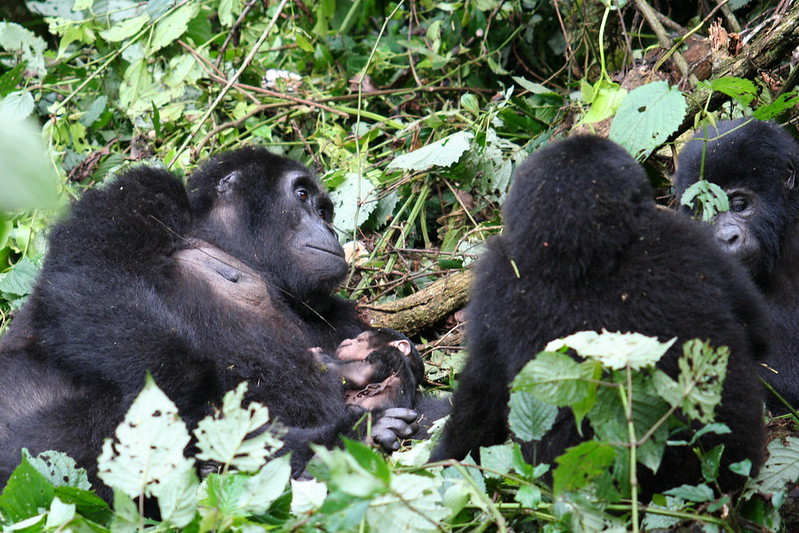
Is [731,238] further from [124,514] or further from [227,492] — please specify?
[124,514]

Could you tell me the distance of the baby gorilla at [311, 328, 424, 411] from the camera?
11.2 ft

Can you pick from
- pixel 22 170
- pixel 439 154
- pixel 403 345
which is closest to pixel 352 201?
pixel 439 154

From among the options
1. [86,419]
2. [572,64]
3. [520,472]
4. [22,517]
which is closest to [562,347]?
[520,472]

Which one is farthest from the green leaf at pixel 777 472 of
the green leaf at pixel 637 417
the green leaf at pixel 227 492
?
the green leaf at pixel 227 492

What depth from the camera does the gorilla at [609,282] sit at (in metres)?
2.00

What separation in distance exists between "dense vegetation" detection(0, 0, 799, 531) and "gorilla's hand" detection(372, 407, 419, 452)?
0.19m

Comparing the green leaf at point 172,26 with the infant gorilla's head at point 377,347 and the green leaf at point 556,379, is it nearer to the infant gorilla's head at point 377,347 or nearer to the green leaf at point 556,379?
the infant gorilla's head at point 377,347

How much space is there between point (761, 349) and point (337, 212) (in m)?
2.67

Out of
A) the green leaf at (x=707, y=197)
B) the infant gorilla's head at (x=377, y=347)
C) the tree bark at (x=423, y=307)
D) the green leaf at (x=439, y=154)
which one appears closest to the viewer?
the green leaf at (x=707, y=197)

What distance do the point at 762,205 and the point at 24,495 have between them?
299 cm

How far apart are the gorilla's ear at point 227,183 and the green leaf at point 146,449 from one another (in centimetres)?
193

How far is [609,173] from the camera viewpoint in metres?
2.09

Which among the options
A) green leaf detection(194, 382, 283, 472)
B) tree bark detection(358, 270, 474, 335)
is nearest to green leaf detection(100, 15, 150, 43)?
tree bark detection(358, 270, 474, 335)

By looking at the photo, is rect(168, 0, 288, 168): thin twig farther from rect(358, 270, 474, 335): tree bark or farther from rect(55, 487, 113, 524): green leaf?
rect(55, 487, 113, 524): green leaf
